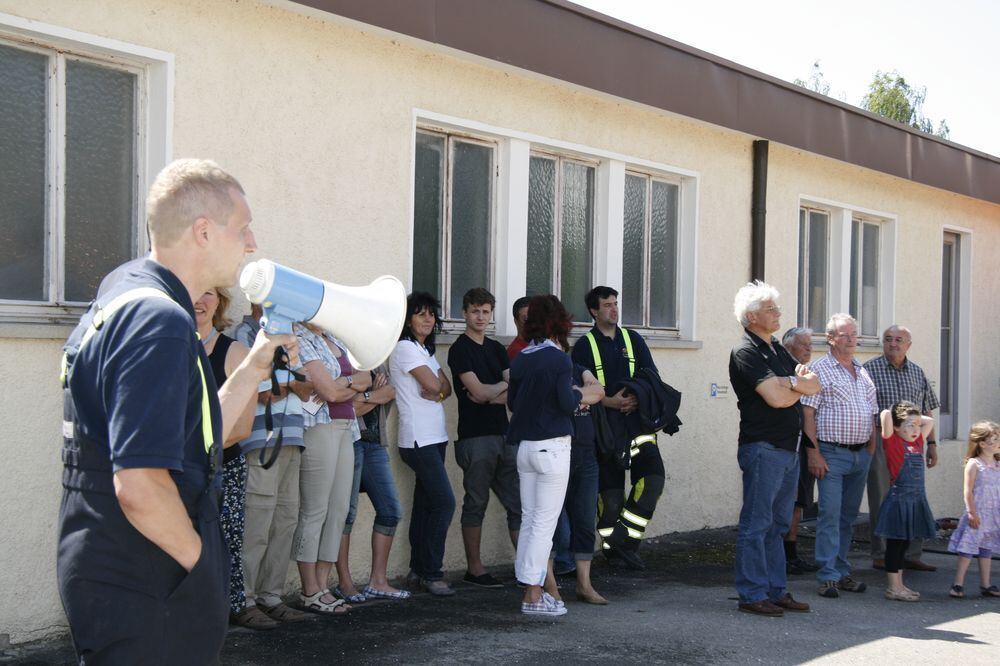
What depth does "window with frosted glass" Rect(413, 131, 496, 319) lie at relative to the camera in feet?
25.7

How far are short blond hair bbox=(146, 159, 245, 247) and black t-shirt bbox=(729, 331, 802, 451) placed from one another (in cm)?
486

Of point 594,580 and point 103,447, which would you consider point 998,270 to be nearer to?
point 594,580

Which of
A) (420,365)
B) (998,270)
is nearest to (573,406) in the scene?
(420,365)

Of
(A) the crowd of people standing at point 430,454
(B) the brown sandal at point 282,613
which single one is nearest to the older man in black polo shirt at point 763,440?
(A) the crowd of people standing at point 430,454

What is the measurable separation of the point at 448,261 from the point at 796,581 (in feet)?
11.9

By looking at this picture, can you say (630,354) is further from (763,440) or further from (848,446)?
(848,446)

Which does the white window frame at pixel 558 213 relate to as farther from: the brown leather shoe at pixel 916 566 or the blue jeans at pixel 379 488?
the brown leather shoe at pixel 916 566

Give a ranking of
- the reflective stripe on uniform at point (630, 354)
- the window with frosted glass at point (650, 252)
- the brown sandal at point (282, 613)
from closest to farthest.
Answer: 1. the brown sandal at point (282, 613)
2. the reflective stripe on uniform at point (630, 354)
3. the window with frosted glass at point (650, 252)

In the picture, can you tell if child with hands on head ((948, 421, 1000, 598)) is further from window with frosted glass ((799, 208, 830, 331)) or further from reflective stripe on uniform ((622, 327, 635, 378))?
window with frosted glass ((799, 208, 830, 331))

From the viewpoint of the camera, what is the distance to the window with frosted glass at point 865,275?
12.4 metres

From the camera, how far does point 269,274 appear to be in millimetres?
3006

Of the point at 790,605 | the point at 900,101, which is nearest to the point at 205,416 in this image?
the point at 790,605

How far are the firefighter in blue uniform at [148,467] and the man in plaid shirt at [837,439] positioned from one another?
5.88 metres

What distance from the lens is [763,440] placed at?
22.7 feet
